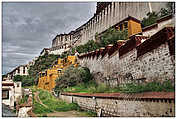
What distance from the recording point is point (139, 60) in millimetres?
7695

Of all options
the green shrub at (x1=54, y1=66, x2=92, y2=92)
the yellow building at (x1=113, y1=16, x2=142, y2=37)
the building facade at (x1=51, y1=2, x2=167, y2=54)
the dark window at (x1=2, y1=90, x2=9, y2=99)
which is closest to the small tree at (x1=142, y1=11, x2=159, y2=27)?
the building facade at (x1=51, y1=2, x2=167, y2=54)

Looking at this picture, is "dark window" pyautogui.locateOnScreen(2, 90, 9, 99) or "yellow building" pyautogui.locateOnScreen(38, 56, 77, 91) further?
"yellow building" pyautogui.locateOnScreen(38, 56, 77, 91)

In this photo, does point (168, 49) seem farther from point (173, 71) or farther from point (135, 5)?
point (135, 5)

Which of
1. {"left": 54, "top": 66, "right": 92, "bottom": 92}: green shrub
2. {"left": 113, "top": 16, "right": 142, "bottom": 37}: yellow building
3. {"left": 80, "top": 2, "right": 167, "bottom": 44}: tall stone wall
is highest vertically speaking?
{"left": 80, "top": 2, "right": 167, "bottom": 44}: tall stone wall

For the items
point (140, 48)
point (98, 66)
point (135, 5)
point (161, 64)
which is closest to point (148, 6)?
point (135, 5)

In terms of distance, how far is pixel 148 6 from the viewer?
20.3m

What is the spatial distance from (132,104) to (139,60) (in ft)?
7.54

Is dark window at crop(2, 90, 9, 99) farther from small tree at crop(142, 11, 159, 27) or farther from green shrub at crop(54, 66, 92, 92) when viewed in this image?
small tree at crop(142, 11, 159, 27)

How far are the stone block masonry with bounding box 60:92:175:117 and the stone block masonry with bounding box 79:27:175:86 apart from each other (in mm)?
1014

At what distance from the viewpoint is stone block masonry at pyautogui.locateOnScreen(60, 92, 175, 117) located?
15.5 feet

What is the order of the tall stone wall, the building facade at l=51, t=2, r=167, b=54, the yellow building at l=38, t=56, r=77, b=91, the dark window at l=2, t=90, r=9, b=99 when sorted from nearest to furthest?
the dark window at l=2, t=90, r=9, b=99, the yellow building at l=38, t=56, r=77, b=91, the tall stone wall, the building facade at l=51, t=2, r=167, b=54

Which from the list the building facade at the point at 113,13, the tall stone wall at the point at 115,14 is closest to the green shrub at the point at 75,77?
the tall stone wall at the point at 115,14

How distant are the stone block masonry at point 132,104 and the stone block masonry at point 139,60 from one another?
101 cm

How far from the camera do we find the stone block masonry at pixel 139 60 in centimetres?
578
